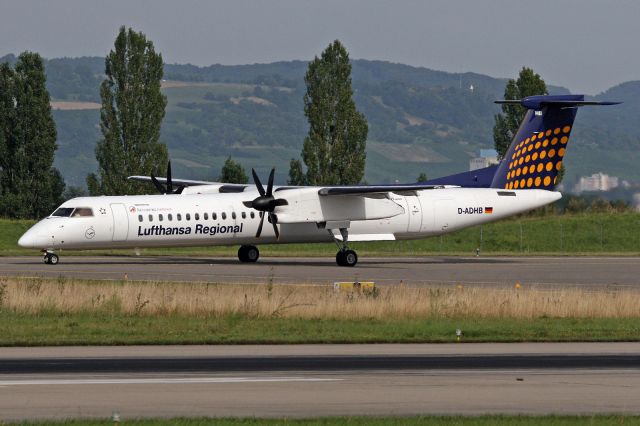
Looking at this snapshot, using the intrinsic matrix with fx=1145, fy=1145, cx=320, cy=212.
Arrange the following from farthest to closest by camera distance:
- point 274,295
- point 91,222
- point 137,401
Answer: point 91,222, point 274,295, point 137,401

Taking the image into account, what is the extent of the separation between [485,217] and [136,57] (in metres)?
35.4

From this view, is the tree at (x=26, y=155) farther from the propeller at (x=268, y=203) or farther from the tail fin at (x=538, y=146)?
the tail fin at (x=538, y=146)

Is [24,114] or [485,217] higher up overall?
[24,114]

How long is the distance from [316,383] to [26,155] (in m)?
57.8

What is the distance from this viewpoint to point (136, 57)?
7575 centimetres

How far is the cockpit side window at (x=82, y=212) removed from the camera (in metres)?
42.4

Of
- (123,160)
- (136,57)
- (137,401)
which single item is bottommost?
(137,401)

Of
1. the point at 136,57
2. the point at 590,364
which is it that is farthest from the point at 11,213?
the point at 590,364

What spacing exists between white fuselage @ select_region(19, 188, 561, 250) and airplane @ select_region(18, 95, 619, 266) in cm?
4

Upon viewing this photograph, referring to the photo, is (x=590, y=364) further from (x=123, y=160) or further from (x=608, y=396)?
(x=123, y=160)

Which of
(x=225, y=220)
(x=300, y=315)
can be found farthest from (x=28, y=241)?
(x=300, y=315)

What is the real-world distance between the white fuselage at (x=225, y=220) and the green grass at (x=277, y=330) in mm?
14829

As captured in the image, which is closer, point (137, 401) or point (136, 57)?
point (137, 401)

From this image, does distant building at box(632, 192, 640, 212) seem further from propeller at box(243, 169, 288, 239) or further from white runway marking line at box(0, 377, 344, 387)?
white runway marking line at box(0, 377, 344, 387)
